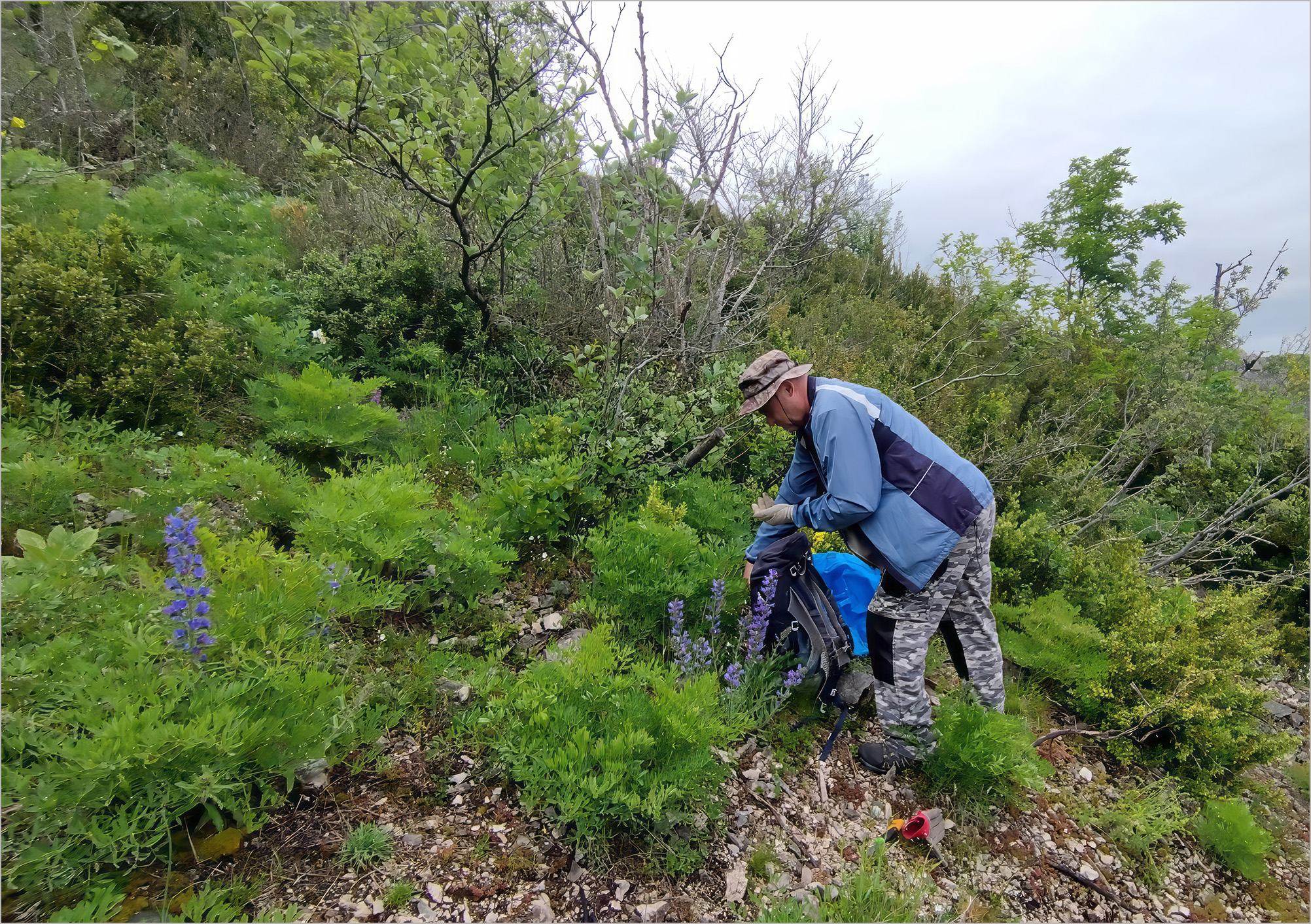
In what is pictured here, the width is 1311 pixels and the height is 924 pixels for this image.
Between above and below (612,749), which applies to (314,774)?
below

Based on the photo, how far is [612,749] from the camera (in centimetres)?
217

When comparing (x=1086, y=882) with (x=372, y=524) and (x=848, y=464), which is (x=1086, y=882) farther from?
(x=372, y=524)

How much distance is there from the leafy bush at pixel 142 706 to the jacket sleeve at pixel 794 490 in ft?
7.23

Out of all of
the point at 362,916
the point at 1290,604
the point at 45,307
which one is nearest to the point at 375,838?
the point at 362,916

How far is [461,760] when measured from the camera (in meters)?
2.57

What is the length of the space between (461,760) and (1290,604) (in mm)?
8701

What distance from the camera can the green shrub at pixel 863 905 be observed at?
2.15 m

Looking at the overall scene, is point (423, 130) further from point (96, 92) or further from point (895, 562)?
point (96, 92)

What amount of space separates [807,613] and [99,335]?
477cm

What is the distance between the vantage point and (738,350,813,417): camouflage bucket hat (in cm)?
297

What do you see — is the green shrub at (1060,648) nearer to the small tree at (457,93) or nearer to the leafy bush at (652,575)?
the leafy bush at (652,575)

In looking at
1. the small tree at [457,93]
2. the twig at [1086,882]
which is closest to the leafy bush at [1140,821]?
the twig at [1086,882]

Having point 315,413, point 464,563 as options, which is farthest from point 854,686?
point 315,413

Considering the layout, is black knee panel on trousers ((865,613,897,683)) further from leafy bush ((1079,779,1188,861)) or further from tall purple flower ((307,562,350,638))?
tall purple flower ((307,562,350,638))
